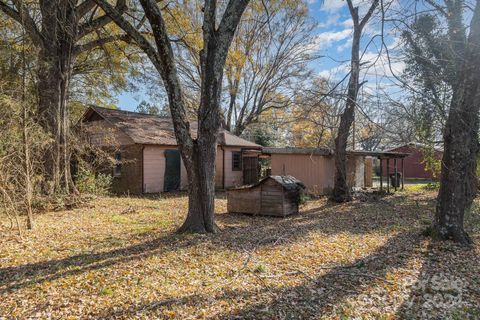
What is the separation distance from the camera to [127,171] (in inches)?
610

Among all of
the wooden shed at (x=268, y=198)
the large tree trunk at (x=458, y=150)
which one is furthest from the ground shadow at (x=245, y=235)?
the large tree trunk at (x=458, y=150)

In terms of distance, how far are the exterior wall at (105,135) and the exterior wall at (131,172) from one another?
0.38 m

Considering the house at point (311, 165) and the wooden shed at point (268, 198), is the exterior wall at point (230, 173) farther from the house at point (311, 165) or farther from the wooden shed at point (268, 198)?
the wooden shed at point (268, 198)

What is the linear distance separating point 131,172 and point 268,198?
8075 mm

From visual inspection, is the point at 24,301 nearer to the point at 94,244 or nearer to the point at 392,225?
the point at 94,244

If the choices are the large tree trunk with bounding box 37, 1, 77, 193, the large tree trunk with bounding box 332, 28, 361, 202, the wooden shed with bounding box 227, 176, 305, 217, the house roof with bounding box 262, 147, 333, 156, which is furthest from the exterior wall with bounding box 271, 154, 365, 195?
the large tree trunk with bounding box 37, 1, 77, 193

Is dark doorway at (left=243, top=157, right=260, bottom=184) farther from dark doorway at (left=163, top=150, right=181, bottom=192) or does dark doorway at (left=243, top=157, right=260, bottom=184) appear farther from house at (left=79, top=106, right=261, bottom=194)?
dark doorway at (left=163, top=150, right=181, bottom=192)

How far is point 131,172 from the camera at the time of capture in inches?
605

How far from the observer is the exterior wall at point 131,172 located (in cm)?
1505

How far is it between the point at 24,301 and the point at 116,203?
26.2ft

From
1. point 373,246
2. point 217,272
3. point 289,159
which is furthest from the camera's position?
point 289,159

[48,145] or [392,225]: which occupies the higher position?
[48,145]

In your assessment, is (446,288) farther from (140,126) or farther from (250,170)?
(250,170)

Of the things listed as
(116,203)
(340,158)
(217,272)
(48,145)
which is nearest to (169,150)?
(116,203)
